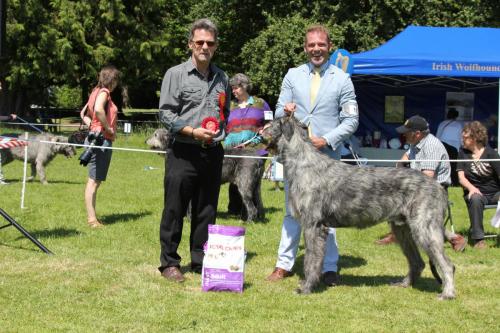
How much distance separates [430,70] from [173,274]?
7513mm

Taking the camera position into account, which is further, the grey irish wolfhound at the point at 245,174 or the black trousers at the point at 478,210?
the grey irish wolfhound at the point at 245,174

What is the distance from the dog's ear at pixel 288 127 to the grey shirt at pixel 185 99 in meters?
0.59

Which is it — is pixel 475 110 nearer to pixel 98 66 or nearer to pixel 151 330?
pixel 151 330

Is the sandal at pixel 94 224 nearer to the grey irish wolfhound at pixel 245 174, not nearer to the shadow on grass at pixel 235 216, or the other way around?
the grey irish wolfhound at pixel 245 174

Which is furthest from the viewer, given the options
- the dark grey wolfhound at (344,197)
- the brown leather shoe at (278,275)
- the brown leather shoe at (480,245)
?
the brown leather shoe at (480,245)

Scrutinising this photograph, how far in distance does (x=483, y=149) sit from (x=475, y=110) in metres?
8.09

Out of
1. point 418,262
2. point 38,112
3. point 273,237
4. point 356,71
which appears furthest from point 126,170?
point 38,112

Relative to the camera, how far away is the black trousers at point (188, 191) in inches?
201

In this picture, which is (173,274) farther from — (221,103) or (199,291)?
(221,103)

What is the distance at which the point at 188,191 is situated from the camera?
520cm

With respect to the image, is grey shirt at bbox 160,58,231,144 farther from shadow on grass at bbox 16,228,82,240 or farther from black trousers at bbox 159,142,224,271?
shadow on grass at bbox 16,228,82,240

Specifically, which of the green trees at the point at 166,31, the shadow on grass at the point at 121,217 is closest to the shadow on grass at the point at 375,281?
the shadow on grass at the point at 121,217

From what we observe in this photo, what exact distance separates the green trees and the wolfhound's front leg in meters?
16.7

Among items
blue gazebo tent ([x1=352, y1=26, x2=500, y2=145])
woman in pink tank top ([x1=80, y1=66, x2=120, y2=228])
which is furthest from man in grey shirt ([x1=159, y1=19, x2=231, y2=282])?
blue gazebo tent ([x1=352, y1=26, x2=500, y2=145])
